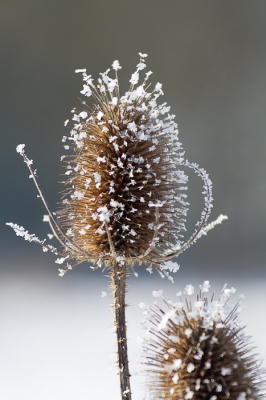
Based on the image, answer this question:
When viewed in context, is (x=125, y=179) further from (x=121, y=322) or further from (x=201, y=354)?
(x=201, y=354)

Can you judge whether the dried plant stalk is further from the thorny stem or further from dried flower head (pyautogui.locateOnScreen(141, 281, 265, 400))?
dried flower head (pyautogui.locateOnScreen(141, 281, 265, 400))

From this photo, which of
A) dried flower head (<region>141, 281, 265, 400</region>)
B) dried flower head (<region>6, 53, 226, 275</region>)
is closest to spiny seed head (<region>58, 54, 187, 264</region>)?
dried flower head (<region>6, 53, 226, 275</region>)

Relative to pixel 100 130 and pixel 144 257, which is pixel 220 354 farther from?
pixel 100 130

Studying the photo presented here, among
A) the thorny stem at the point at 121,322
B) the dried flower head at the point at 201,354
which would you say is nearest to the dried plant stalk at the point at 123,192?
the thorny stem at the point at 121,322

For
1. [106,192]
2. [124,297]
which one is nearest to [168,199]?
[106,192]

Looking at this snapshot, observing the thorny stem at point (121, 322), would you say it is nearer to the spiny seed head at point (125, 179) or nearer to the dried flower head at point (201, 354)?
the spiny seed head at point (125, 179)

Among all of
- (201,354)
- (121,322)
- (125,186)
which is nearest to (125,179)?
(125,186)
